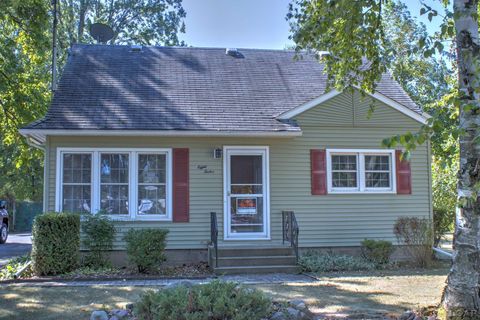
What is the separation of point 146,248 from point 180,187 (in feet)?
6.58

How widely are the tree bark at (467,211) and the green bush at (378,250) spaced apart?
5.03 m

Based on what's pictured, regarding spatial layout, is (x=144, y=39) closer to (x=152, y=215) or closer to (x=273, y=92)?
(x=273, y=92)

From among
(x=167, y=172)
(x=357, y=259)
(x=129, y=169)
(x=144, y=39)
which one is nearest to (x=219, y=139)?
(x=167, y=172)

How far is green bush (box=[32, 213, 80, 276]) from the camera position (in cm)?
906

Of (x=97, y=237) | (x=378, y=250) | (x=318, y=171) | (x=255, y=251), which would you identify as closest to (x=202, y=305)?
(x=255, y=251)

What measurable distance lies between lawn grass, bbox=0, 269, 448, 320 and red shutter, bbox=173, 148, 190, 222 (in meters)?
3.09

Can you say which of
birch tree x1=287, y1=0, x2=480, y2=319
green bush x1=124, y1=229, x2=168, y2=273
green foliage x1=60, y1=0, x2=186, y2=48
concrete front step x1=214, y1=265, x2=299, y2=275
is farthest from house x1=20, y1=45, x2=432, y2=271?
green foliage x1=60, y1=0, x2=186, y2=48

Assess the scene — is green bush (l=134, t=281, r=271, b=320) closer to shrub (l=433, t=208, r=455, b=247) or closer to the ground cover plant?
the ground cover plant

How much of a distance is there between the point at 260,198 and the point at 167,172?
88.5 inches

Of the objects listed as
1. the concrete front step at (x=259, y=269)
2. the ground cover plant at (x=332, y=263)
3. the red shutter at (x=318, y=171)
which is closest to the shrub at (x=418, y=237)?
the ground cover plant at (x=332, y=263)

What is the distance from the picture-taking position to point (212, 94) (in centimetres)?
1223

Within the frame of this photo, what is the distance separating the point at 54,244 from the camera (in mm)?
9133

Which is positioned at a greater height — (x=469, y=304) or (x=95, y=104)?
(x=95, y=104)

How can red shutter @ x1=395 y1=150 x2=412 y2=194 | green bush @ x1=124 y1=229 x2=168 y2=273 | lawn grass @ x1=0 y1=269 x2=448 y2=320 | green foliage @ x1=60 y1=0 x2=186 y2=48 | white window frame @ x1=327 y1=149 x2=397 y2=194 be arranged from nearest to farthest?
1. lawn grass @ x1=0 y1=269 x2=448 y2=320
2. green bush @ x1=124 y1=229 x2=168 y2=273
3. white window frame @ x1=327 y1=149 x2=397 y2=194
4. red shutter @ x1=395 y1=150 x2=412 y2=194
5. green foliage @ x1=60 y1=0 x2=186 y2=48
